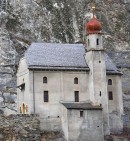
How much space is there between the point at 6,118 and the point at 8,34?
4414cm

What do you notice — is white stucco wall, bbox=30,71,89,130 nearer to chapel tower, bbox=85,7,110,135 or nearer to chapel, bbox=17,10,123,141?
chapel, bbox=17,10,123,141

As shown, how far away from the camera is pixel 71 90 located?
248 feet

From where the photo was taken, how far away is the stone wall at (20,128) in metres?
68.2

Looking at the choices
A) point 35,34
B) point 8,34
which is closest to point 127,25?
point 35,34

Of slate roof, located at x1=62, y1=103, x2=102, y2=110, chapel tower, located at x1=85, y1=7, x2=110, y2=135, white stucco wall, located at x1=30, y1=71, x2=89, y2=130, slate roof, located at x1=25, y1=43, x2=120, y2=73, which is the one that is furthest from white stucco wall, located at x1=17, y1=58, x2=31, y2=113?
chapel tower, located at x1=85, y1=7, x2=110, y2=135

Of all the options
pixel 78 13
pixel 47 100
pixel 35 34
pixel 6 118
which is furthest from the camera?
pixel 78 13

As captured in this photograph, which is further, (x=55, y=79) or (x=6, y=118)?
(x=55, y=79)

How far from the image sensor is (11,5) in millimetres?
122500

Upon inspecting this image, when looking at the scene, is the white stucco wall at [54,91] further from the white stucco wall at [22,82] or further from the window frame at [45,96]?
the white stucco wall at [22,82]

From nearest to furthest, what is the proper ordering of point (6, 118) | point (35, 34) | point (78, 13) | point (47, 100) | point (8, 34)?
1. point (6, 118)
2. point (47, 100)
3. point (8, 34)
4. point (35, 34)
5. point (78, 13)

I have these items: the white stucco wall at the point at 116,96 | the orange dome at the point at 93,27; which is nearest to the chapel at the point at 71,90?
the orange dome at the point at 93,27

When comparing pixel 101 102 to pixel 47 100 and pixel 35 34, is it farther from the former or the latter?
pixel 35 34

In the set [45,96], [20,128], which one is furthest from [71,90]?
[20,128]

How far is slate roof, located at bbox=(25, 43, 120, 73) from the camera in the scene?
75.1 meters
